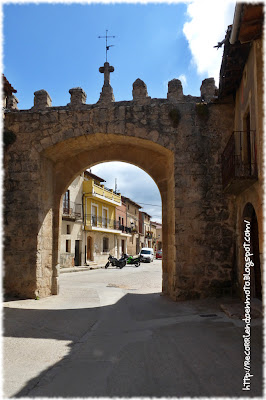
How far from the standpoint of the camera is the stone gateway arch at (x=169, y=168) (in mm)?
7402

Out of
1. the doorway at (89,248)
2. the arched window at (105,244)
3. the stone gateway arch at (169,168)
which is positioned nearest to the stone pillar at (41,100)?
the stone gateway arch at (169,168)

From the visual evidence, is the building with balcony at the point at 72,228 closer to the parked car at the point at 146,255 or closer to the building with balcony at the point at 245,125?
the parked car at the point at 146,255

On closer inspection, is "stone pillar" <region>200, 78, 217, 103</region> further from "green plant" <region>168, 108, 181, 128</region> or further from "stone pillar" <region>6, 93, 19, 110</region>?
"stone pillar" <region>6, 93, 19, 110</region>

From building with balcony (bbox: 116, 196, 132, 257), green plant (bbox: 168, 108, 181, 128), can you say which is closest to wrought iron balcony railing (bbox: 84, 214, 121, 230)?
building with balcony (bbox: 116, 196, 132, 257)

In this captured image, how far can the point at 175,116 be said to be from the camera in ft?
25.5

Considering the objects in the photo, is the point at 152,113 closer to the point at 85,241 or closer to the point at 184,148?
the point at 184,148

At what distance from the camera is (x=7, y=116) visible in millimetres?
8258

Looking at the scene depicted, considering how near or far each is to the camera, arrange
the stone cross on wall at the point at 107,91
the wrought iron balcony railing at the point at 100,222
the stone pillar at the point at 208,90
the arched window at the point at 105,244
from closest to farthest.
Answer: the stone pillar at the point at 208,90
the stone cross on wall at the point at 107,91
the wrought iron balcony railing at the point at 100,222
the arched window at the point at 105,244

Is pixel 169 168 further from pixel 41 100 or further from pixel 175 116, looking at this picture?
pixel 41 100

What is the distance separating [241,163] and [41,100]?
5.18 m

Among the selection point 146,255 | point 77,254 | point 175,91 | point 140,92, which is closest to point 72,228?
point 77,254

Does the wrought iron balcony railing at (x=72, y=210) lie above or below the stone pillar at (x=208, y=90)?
below

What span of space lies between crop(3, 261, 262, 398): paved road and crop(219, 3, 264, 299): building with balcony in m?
1.32

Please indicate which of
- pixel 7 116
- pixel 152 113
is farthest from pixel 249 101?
pixel 7 116
